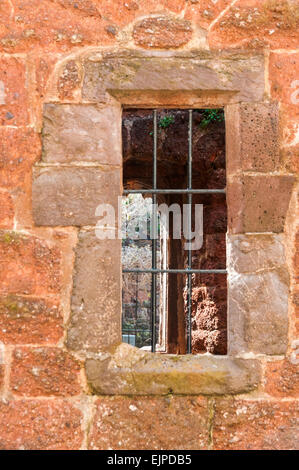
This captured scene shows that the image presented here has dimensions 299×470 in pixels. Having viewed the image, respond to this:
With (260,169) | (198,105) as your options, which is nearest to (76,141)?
(198,105)

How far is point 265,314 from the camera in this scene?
193cm

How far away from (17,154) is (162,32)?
2.95 feet

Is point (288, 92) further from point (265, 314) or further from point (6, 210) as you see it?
point (6, 210)

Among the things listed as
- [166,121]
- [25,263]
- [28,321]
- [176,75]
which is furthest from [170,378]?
[166,121]

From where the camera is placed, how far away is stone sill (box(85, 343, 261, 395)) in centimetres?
189

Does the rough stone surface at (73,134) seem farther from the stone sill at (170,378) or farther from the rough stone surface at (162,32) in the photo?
the stone sill at (170,378)

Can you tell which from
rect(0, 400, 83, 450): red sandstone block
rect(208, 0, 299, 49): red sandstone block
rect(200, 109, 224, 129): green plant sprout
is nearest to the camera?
rect(0, 400, 83, 450): red sandstone block

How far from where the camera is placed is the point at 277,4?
1.97 m

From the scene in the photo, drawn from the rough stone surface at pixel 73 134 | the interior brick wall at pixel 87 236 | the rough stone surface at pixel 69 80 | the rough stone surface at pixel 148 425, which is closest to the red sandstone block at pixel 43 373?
the interior brick wall at pixel 87 236

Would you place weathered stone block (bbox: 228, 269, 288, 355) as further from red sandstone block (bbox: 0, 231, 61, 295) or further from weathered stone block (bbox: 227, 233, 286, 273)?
red sandstone block (bbox: 0, 231, 61, 295)

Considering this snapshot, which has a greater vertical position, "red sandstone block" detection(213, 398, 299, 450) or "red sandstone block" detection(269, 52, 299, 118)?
"red sandstone block" detection(269, 52, 299, 118)

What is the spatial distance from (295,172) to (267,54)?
0.58m

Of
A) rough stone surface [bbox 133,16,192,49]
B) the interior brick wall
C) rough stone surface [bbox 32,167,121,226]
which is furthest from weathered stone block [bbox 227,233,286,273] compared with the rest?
rough stone surface [bbox 133,16,192,49]

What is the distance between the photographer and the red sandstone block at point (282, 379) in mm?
1907
